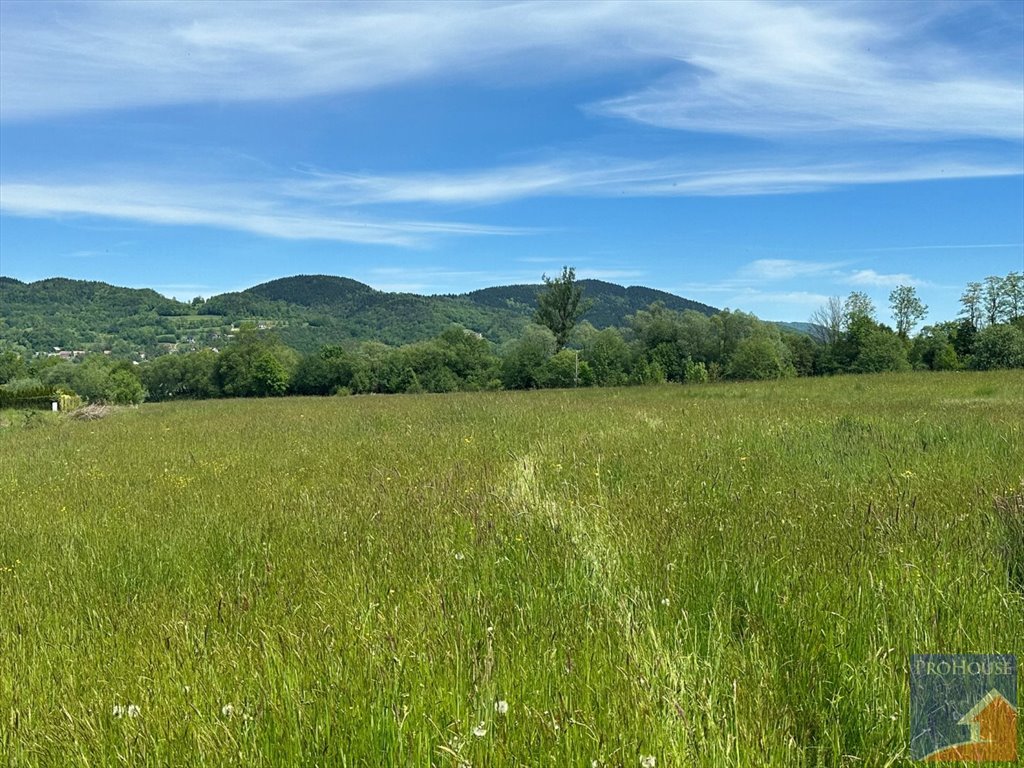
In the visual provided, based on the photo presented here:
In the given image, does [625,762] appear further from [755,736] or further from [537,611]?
[537,611]

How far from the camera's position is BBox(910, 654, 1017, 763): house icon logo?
6.06 feet

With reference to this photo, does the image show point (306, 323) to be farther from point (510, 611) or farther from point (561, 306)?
point (510, 611)

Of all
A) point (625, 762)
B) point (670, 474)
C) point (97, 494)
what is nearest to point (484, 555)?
point (625, 762)

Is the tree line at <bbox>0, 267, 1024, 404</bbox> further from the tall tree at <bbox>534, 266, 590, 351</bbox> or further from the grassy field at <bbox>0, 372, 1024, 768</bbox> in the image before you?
the grassy field at <bbox>0, 372, 1024, 768</bbox>

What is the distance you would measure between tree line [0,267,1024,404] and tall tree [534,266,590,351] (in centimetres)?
12

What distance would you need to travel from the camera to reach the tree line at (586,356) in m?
51.7

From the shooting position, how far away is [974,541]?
3367mm

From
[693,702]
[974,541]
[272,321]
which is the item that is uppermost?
[272,321]

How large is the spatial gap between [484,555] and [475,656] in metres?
1.43

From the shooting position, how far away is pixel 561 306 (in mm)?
66000

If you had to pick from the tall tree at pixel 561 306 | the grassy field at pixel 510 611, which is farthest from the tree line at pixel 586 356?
the grassy field at pixel 510 611

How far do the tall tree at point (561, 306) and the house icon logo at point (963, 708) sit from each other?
205ft

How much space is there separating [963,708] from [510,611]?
1.76 m

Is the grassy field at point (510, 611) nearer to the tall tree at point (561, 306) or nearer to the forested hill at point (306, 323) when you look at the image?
the tall tree at point (561, 306)
